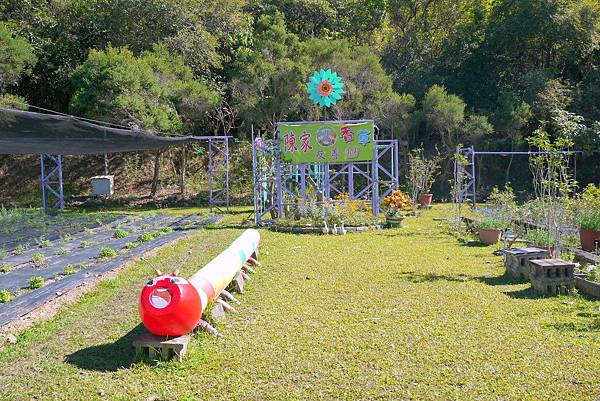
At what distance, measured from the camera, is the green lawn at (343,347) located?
10.0ft

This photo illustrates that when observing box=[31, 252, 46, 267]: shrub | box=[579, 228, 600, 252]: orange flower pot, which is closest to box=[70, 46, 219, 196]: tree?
box=[31, 252, 46, 267]: shrub

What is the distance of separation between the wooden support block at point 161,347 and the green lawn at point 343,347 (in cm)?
8

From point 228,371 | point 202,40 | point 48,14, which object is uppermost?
point 48,14

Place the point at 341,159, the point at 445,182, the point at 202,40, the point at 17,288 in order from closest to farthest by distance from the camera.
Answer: the point at 17,288 < the point at 341,159 < the point at 202,40 < the point at 445,182

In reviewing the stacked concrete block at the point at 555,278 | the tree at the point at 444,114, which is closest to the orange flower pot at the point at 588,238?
the stacked concrete block at the point at 555,278

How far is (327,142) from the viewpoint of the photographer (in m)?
10.7

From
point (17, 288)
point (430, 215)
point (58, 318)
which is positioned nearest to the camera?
point (58, 318)

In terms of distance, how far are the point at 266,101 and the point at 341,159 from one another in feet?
25.3

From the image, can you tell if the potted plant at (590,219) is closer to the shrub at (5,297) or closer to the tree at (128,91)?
the shrub at (5,297)

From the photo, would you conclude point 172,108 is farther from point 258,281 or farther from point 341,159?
point 258,281

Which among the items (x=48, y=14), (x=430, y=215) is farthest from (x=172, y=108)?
(x=430, y=215)

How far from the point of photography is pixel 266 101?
58.4 ft

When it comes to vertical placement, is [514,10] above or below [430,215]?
above

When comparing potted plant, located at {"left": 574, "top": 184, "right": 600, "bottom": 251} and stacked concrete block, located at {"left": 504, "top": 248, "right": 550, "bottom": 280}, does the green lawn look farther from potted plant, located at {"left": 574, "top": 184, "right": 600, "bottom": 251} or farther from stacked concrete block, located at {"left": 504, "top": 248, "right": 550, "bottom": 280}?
potted plant, located at {"left": 574, "top": 184, "right": 600, "bottom": 251}
